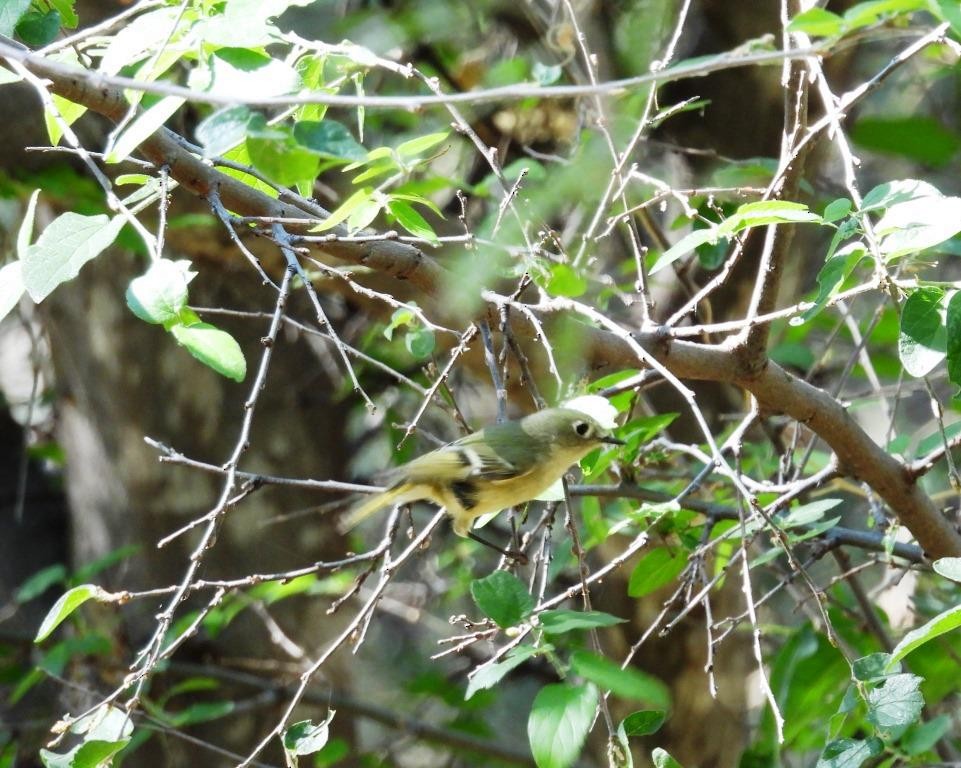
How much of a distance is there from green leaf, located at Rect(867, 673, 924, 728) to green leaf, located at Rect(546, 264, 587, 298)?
64 cm

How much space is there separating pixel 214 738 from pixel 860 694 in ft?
8.68

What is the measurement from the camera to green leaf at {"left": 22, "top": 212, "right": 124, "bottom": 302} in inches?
47.8

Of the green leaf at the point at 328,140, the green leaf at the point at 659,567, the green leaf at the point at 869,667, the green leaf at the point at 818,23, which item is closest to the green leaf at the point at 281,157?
the green leaf at the point at 328,140

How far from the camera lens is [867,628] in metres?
2.47

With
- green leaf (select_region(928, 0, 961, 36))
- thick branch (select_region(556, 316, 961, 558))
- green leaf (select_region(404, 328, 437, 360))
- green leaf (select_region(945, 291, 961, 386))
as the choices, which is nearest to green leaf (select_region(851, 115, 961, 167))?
thick branch (select_region(556, 316, 961, 558))

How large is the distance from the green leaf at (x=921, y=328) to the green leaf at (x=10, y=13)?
115cm

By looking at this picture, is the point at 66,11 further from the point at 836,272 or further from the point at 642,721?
the point at 642,721

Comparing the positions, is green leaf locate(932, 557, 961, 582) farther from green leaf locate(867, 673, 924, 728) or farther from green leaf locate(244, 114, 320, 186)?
green leaf locate(244, 114, 320, 186)

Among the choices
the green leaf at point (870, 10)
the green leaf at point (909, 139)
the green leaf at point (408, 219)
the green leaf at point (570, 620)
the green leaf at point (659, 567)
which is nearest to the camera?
the green leaf at point (870, 10)

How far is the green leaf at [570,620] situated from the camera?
122cm

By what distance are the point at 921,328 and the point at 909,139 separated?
6.14ft

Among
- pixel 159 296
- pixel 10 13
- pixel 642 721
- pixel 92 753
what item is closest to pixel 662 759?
pixel 642 721

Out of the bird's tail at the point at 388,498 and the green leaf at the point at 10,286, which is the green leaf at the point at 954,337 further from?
Result: the green leaf at the point at 10,286

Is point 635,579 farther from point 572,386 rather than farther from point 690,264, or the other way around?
point 690,264
